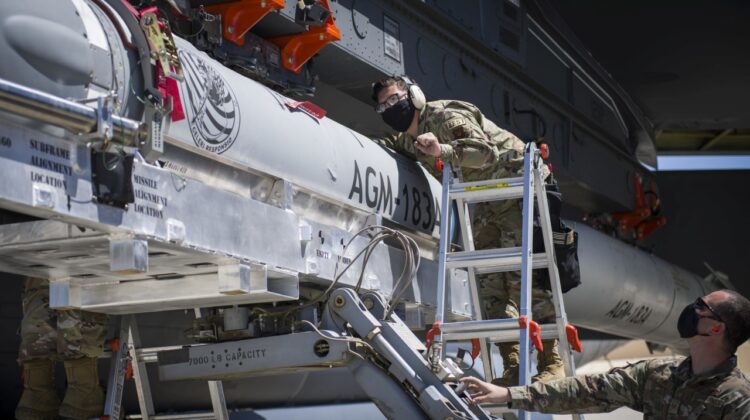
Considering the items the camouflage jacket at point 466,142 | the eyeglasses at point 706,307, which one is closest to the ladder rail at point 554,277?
the camouflage jacket at point 466,142

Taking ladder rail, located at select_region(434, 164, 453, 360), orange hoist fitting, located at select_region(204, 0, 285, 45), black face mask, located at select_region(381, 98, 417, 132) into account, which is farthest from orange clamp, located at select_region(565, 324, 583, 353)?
orange hoist fitting, located at select_region(204, 0, 285, 45)

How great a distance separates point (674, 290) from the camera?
11195 millimetres

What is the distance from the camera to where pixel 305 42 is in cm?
561

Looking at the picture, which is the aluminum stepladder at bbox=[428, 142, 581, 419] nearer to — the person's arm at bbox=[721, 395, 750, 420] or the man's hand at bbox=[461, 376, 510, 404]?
the man's hand at bbox=[461, 376, 510, 404]

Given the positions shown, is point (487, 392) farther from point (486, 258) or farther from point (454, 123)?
point (454, 123)

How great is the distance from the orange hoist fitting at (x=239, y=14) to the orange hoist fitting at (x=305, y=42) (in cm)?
45

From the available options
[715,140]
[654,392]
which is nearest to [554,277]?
[654,392]

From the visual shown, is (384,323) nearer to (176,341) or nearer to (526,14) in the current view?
(176,341)

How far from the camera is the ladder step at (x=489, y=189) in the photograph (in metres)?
5.00

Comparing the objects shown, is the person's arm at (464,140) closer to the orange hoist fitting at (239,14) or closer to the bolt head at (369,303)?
the bolt head at (369,303)

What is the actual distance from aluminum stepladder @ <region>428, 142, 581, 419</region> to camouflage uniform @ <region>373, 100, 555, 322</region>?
207mm

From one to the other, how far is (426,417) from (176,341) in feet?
6.85

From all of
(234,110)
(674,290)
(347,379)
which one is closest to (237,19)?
(234,110)

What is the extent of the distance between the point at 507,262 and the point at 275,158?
125 centimetres
